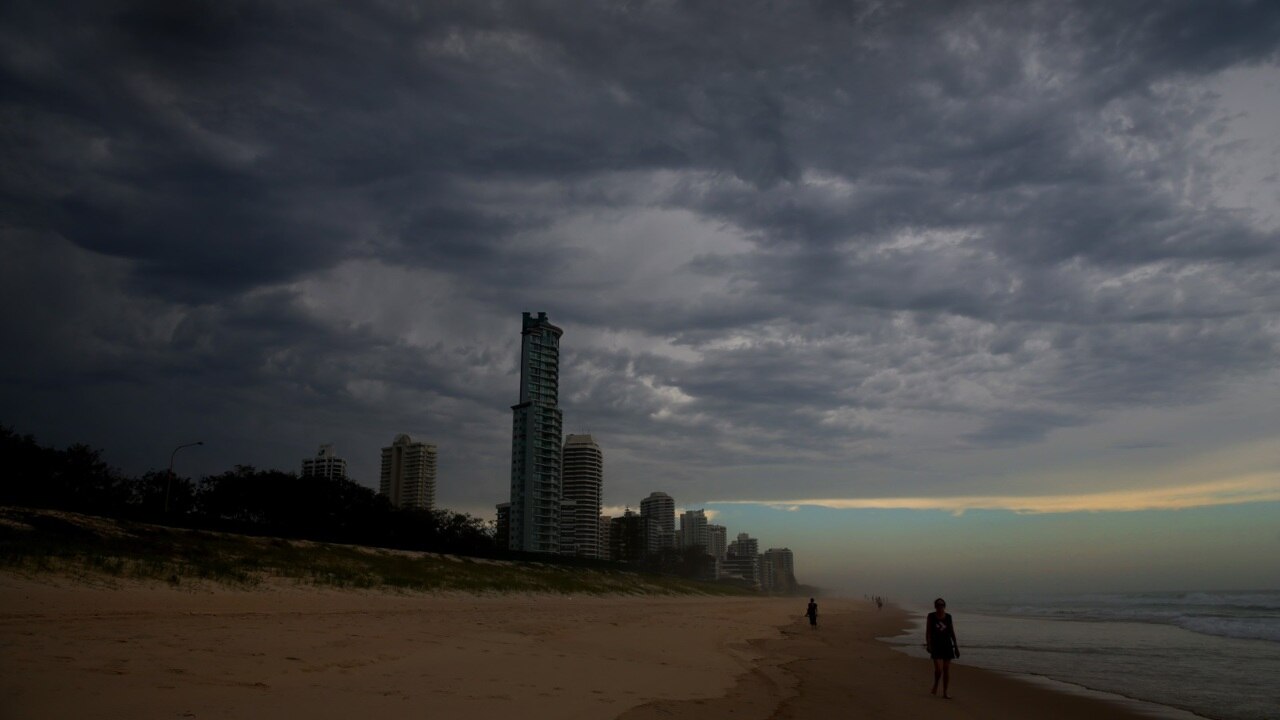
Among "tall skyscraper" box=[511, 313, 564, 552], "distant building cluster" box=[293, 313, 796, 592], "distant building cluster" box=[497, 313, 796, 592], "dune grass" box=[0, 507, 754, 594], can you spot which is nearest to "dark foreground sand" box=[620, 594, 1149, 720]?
"dune grass" box=[0, 507, 754, 594]

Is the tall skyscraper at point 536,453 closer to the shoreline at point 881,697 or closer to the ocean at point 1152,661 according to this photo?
the ocean at point 1152,661

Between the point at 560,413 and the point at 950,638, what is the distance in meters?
129

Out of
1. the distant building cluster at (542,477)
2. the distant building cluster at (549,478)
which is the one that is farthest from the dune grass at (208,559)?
the distant building cluster at (549,478)

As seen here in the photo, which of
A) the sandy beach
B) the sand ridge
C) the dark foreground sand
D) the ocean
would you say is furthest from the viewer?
the ocean

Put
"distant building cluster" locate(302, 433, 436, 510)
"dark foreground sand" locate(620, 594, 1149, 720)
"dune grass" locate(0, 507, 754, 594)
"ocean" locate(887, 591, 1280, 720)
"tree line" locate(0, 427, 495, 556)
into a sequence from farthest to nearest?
"distant building cluster" locate(302, 433, 436, 510)
"tree line" locate(0, 427, 495, 556)
"dune grass" locate(0, 507, 754, 594)
"ocean" locate(887, 591, 1280, 720)
"dark foreground sand" locate(620, 594, 1149, 720)

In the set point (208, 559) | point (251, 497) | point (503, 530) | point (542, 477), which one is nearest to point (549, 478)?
point (542, 477)

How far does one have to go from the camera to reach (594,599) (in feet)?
187

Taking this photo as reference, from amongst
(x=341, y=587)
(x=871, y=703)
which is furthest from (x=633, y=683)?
(x=341, y=587)

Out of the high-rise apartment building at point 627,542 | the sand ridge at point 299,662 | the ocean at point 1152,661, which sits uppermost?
the sand ridge at point 299,662

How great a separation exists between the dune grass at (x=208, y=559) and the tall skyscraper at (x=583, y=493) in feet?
395

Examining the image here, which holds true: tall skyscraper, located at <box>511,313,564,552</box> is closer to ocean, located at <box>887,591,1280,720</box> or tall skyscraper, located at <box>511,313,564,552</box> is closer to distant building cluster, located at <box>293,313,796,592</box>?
distant building cluster, located at <box>293,313,796,592</box>

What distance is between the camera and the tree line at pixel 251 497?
190 ft

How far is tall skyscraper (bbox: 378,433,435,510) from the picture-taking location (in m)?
172

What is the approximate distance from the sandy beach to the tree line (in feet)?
96.0
